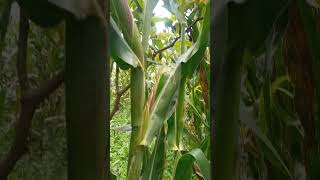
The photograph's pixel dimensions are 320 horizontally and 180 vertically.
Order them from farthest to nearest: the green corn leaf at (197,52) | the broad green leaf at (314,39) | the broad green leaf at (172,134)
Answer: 1. the broad green leaf at (172,134)
2. the green corn leaf at (197,52)
3. the broad green leaf at (314,39)

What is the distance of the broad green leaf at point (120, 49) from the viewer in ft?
1.89

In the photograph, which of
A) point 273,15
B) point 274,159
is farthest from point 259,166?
point 273,15

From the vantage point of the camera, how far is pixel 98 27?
0.34 metres

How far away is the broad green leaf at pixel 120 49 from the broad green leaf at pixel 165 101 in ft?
0.38

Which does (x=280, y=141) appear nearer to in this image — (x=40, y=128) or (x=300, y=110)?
(x=300, y=110)

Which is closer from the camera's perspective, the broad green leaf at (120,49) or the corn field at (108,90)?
the corn field at (108,90)

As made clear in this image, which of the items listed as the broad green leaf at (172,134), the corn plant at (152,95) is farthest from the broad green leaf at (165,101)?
the broad green leaf at (172,134)

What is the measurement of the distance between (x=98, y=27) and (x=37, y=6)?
1.9 inches

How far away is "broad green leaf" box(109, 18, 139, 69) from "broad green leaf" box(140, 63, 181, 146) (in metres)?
0.11

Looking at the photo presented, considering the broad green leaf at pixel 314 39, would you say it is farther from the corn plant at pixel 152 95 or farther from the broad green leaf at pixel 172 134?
the broad green leaf at pixel 172 134

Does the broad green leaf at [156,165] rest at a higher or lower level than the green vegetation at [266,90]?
lower

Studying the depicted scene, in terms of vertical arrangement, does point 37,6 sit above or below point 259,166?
above

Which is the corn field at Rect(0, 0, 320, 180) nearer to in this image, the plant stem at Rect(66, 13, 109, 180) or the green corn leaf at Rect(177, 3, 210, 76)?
the plant stem at Rect(66, 13, 109, 180)

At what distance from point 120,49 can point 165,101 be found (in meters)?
0.17
